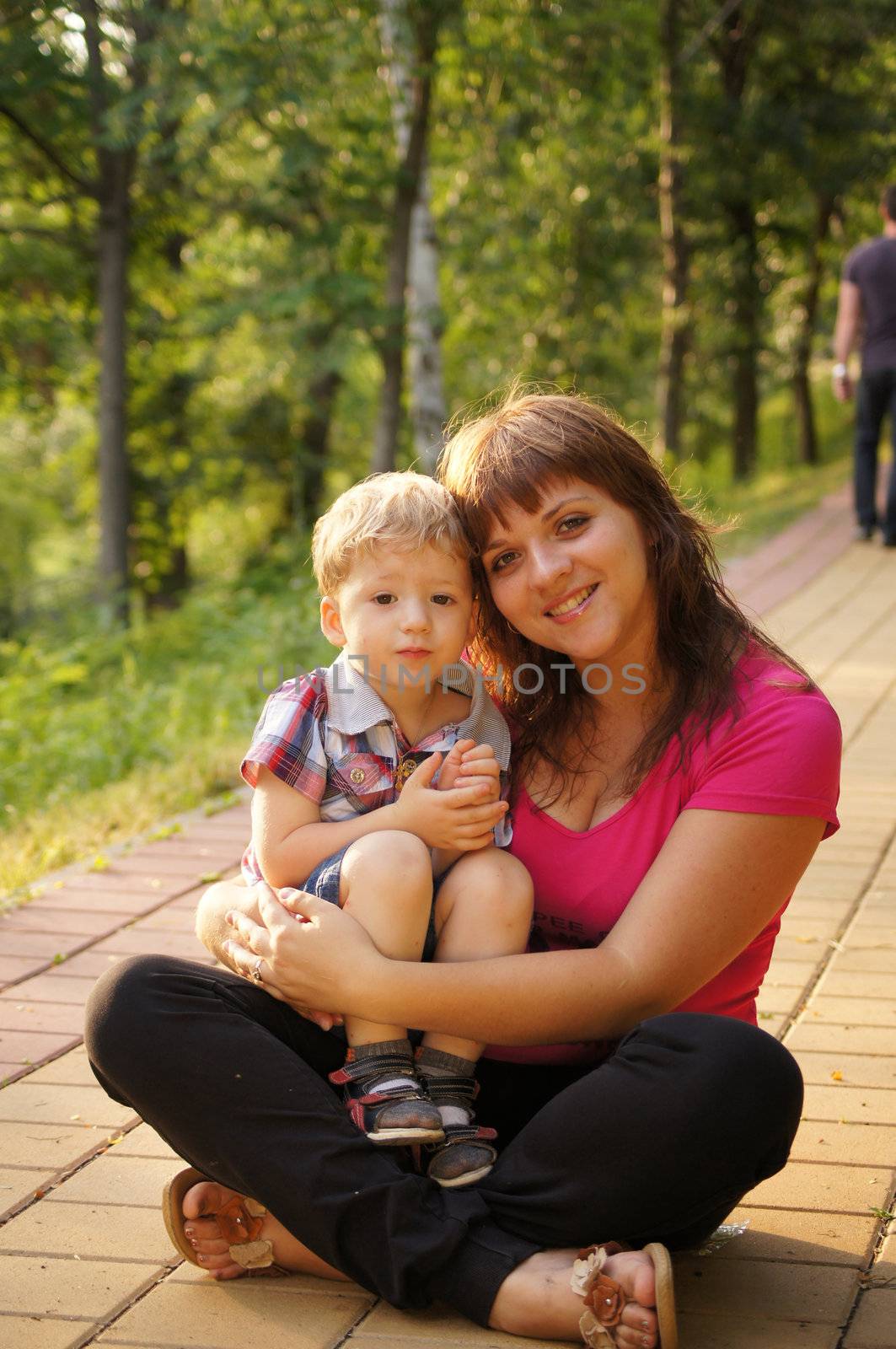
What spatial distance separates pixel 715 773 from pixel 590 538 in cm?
40

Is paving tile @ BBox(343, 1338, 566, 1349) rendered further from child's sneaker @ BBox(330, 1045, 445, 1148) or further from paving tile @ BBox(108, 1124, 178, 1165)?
paving tile @ BBox(108, 1124, 178, 1165)

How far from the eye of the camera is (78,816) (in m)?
4.43

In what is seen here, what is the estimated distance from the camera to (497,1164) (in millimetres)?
1910

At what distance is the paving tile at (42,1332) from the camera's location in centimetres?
177

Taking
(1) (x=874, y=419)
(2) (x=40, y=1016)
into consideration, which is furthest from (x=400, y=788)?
(1) (x=874, y=419)

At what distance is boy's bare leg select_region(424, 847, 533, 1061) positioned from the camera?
2021mm

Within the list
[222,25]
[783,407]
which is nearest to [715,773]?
[222,25]

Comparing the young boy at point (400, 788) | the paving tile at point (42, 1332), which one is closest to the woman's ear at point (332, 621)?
the young boy at point (400, 788)

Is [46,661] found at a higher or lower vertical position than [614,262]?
lower

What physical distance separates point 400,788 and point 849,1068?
1.02 metres

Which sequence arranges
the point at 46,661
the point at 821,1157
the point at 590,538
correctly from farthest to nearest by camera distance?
the point at 46,661 < the point at 821,1157 < the point at 590,538

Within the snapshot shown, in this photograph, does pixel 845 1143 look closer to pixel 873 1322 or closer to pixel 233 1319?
pixel 873 1322

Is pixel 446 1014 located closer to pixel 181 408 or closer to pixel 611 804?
pixel 611 804

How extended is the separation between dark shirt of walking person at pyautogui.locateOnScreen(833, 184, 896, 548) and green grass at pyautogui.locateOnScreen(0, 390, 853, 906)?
3.06 feet
